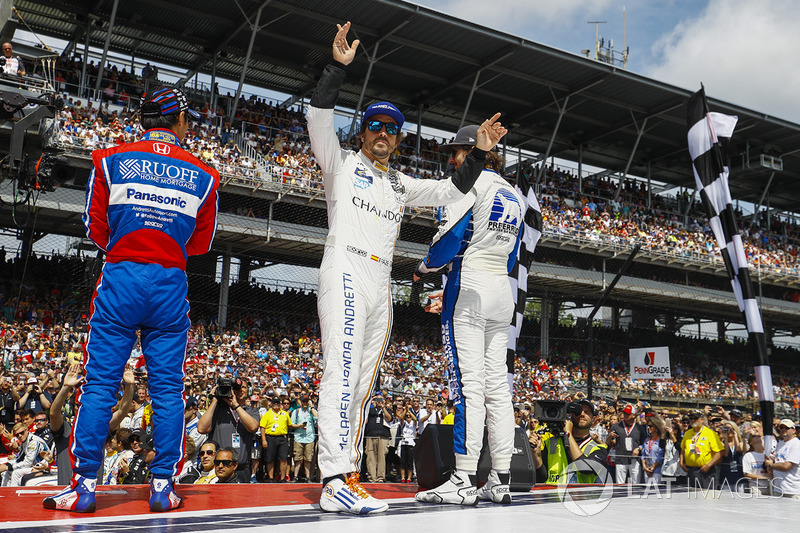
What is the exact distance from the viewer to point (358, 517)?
2775 mm

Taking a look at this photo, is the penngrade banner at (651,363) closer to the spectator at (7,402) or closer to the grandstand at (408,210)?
the grandstand at (408,210)

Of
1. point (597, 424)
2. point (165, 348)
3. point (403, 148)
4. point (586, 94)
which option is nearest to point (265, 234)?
point (403, 148)

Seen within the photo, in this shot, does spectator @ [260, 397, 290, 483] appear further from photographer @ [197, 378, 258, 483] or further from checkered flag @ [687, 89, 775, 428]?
checkered flag @ [687, 89, 775, 428]

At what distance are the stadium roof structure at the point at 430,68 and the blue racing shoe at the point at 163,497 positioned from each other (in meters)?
17.3

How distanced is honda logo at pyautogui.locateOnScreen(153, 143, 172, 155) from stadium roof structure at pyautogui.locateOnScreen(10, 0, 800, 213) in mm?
16515

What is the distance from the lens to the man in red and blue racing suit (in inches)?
113

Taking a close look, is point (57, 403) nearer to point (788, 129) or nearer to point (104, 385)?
point (104, 385)

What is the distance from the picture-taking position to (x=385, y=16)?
19203 mm

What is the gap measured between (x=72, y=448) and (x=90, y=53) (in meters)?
19.6

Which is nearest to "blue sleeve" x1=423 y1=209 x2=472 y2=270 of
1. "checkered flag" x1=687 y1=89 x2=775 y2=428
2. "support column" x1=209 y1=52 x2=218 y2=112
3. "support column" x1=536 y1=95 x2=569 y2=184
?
"checkered flag" x1=687 y1=89 x2=775 y2=428

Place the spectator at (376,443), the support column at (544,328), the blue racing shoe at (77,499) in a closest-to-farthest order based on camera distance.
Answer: the blue racing shoe at (77,499)
the spectator at (376,443)
the support column at (544,328)

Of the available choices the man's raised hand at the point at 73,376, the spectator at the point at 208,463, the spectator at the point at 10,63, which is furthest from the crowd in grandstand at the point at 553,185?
the man's raised hand at the point at 73,376

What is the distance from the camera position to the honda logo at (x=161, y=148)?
10.1 ft

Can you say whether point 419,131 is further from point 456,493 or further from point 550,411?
point 456,493
